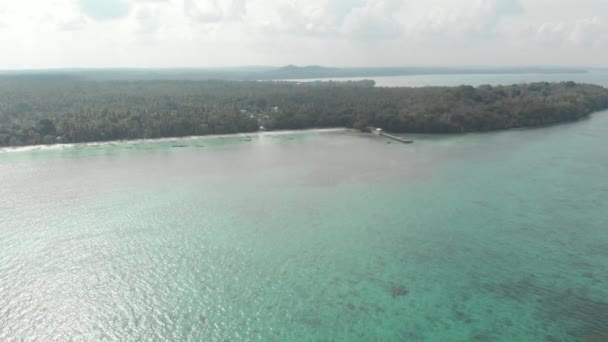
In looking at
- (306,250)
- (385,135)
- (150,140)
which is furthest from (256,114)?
(306,250)

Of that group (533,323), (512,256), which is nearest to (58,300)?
(533,323)

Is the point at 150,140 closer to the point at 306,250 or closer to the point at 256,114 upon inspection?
the point at 256,114

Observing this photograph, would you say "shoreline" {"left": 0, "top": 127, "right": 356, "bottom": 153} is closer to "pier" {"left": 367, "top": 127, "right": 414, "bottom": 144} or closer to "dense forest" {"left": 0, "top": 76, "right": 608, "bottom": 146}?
"dense forest" {"left": 0, "top": 76, "right": 608, "bottom": 146}

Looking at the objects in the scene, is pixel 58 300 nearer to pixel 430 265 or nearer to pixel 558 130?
pixel 430 265

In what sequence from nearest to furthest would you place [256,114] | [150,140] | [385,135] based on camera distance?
1. [150,140]
2. [385,135]
3. [256,114]

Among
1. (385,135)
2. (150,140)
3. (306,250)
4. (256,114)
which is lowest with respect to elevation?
(306,250)

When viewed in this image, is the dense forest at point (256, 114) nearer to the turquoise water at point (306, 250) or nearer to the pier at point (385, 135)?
the pier at point (385, 135)

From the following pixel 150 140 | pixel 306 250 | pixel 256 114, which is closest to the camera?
pixel 306 250

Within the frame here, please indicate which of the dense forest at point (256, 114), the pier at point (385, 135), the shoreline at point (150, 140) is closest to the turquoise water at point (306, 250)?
the shoreline at point (150, 140)
